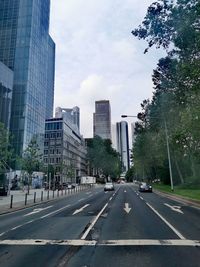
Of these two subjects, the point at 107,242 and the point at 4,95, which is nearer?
the point at 107,242

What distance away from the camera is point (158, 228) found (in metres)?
11.0

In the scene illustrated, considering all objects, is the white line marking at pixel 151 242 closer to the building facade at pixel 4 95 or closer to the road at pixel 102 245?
the road at pixel 102 245

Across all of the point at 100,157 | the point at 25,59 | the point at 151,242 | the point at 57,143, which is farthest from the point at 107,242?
the point at 100,157

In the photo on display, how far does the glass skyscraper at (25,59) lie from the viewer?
8899 cm

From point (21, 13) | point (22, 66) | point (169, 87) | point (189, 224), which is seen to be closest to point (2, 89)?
point (22, 66)

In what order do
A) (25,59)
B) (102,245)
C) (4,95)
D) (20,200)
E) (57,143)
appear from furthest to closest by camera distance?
(57,143) < (25,59) < (4,95) < (20,200) < (102,245)

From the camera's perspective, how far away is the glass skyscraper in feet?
292

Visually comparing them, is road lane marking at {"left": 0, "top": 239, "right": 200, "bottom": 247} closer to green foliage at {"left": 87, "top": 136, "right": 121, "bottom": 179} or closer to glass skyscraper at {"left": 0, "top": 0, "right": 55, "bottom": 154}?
glass skyscraper at {"left": 0, "top": 0, "right": 55, "bottom": 154}

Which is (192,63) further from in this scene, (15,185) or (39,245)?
(15,185)

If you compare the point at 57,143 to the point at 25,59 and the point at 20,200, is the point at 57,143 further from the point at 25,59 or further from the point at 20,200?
the point at 20,200

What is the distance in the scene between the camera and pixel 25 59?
95.2 metres

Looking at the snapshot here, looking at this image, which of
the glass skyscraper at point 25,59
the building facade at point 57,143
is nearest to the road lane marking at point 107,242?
the glass skyscraper at point 25,59

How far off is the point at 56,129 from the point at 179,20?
107 meters

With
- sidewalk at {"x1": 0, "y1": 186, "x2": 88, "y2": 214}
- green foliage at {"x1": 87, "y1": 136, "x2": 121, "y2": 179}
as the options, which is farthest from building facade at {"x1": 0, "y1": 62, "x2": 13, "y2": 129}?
green foliage at {"x1": 87, "y1": 136, "x2": 121, "y2": 179}
